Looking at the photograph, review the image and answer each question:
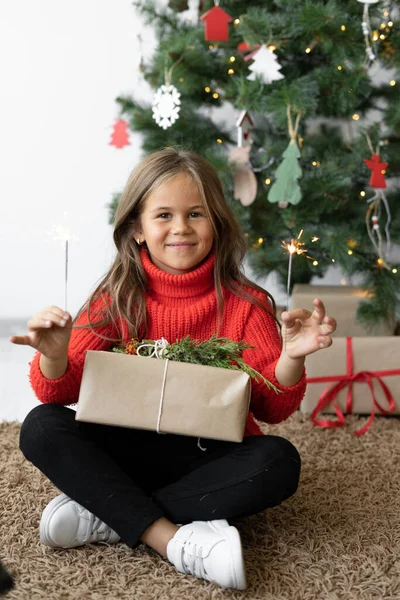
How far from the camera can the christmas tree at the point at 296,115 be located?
6.68 feet

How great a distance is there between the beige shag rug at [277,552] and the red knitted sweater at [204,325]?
0.65ft

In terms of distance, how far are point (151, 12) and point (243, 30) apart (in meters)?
0.39

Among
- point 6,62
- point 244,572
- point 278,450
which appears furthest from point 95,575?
point 6,62

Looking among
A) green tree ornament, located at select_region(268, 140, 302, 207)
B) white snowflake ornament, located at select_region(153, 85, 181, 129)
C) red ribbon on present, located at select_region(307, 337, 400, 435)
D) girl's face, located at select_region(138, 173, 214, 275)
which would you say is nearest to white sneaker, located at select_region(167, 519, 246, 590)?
girl's face, located at select_region(138, 173, 214, 275)

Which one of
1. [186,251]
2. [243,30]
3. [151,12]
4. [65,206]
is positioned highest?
[151,12]

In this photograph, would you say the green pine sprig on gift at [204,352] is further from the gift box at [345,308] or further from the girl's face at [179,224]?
the gift box at [345,308]

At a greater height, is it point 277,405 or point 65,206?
point 65,206

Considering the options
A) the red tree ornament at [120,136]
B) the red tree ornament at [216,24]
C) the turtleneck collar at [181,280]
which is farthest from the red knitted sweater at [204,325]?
the red tree ornament at [120,136]

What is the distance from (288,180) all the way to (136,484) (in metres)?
1.11

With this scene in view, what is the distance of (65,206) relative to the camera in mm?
3199

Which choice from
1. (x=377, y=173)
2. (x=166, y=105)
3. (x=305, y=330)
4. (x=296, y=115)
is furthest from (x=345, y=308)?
(x=305, y=330)

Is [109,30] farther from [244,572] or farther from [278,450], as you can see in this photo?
[244,572]

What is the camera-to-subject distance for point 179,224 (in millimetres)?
1349

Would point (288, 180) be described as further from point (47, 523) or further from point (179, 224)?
point (47, 523)
